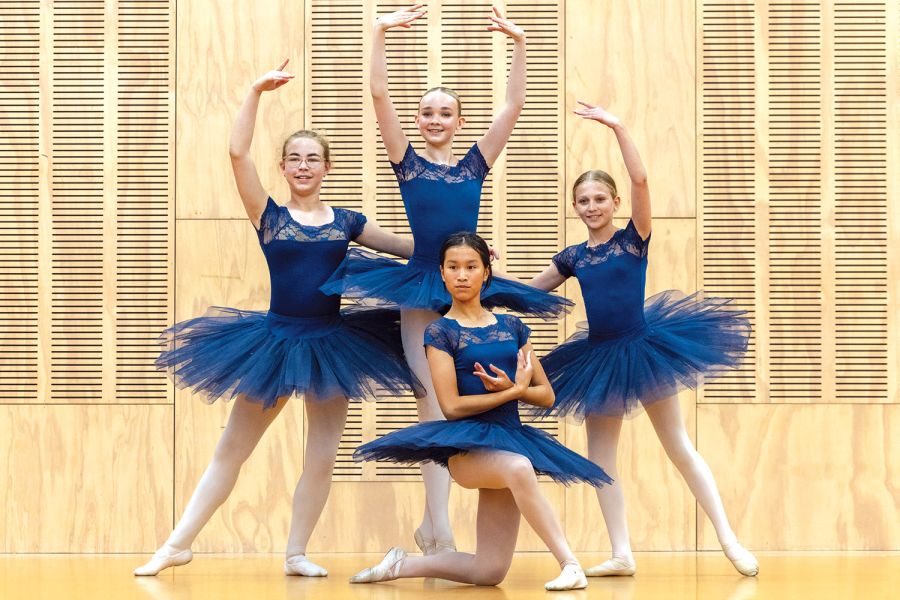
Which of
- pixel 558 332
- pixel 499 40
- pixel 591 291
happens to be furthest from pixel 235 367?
pixel 499 40

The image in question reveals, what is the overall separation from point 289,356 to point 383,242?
1.96 ft

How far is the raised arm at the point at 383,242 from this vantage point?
4.61 metres

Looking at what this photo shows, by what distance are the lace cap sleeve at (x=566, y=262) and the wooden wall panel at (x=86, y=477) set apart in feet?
6.79

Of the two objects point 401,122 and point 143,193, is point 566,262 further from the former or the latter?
point 143,193

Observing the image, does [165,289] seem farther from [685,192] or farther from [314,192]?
[685,192]

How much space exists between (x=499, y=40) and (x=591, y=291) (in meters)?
1.76

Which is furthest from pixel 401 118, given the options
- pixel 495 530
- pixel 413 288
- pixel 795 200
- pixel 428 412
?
pixel 495 530

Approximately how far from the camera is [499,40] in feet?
19.1

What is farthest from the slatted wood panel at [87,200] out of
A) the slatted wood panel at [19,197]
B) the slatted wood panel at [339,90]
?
the slatted wood panel at [339,90]

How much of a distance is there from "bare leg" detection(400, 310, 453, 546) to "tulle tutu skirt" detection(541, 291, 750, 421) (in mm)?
456

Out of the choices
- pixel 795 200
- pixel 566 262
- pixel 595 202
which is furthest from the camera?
pixel 795 200

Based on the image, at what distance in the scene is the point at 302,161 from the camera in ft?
Result: 14.9

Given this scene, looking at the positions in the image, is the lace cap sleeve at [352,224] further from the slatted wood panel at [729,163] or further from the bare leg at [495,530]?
the slatted wood panel at [729,163]

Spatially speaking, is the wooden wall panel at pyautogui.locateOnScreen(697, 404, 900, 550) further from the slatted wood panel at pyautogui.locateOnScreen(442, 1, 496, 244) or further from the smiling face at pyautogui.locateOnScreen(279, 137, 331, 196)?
the smiling face at pyautogui.locateOnScreen(279, 137, 331, 196)
